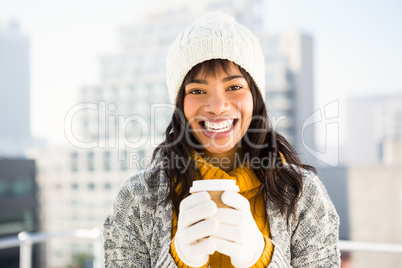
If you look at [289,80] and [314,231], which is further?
[289,80]

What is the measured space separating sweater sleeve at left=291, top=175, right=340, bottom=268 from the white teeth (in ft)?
0.81

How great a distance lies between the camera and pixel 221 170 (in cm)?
88

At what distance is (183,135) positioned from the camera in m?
0.96

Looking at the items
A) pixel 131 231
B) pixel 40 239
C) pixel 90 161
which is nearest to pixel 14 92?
pixel 90 161

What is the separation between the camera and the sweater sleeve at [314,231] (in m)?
0.83

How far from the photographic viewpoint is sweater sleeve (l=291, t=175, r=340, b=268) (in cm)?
83

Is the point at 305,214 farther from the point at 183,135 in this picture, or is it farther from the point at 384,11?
the point at 384,11

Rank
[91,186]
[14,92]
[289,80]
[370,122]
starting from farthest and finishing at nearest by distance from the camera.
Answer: [14,92] < [370,122] < [289,80] < [91,186]

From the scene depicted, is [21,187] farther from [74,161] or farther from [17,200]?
[74,161]

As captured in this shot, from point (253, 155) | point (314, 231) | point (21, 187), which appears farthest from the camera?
point (21, 187)

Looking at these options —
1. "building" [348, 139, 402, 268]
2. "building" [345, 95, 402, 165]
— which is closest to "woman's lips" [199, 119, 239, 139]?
"building" [348, 139, 402, 268]

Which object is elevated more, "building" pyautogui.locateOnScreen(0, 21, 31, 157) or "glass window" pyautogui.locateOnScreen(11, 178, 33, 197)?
"building" pyautogui.locateOnScreen(0, 21, 31, 157)

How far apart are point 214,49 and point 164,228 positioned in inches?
17.7

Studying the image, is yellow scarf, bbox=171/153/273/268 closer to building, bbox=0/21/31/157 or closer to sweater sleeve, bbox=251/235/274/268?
sweater sleeve, bbox=251/235/274/268
